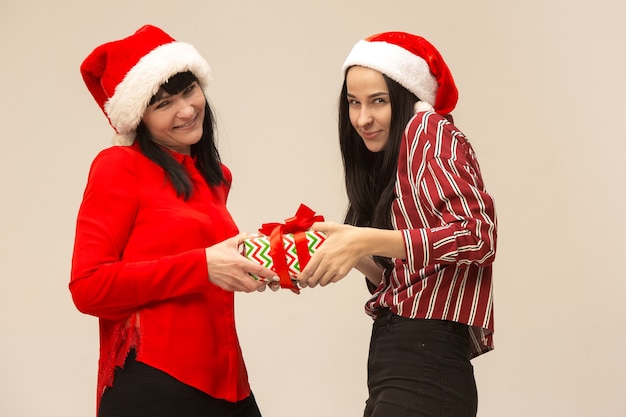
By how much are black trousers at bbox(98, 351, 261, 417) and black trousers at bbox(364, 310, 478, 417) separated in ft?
1.44

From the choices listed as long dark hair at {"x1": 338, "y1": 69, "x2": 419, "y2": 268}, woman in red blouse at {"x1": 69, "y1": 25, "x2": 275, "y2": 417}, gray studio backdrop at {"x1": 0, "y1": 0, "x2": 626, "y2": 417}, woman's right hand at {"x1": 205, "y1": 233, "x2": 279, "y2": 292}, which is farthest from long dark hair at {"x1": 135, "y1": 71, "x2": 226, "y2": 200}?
gray studio backdrop at {"x1": 0, "y1": 0, "x2": 626, "y2": 417}

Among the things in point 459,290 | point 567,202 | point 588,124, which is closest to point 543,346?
point 567,202

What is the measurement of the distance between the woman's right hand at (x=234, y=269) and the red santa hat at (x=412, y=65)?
548mm

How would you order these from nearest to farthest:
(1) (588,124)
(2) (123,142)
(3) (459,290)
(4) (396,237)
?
(4) (396,237)
(3) (459,290)
(2) (123,142)
(1) (588,124)

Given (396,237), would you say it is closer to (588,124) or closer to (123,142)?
(123,142)

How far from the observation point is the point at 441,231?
1.74 meters

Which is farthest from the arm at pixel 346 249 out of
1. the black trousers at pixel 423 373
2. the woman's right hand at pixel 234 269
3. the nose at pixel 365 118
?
the nose at pixel 365 118

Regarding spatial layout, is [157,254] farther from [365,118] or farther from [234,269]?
[365,118]

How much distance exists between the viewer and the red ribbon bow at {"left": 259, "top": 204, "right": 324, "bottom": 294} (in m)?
1.79

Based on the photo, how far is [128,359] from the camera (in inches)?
76.5

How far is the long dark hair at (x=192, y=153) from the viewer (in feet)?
6.68

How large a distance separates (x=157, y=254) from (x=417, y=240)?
623 mm

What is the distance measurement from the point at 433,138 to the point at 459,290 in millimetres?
347

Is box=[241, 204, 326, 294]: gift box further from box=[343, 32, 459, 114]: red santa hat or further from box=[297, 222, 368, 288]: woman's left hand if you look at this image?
box=[343, 32, 459, 114]: red santa hat
